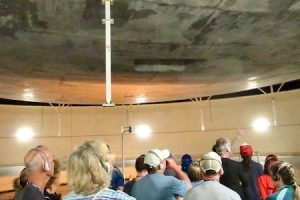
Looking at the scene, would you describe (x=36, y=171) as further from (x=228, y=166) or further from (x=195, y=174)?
(x=228, y=166)

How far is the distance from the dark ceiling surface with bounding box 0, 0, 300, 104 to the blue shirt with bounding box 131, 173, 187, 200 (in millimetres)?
1463

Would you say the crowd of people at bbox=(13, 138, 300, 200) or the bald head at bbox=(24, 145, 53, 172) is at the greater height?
the bald head at bbox=(24, 145, 53, 172)

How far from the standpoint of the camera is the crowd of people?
64.3 inches

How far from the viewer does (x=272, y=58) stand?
4.79 metres

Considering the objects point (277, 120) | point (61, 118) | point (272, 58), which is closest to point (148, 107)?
point (61, 118)

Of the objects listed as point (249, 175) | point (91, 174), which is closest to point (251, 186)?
point (249, 175)

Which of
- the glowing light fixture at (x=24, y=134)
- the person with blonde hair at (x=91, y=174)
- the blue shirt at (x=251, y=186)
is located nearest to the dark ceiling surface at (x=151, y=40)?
the blue shirt at (x=251, y=186)

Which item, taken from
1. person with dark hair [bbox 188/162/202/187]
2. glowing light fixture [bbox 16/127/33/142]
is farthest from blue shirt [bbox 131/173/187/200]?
glowing light fixture [bbox 16/127/33/142]

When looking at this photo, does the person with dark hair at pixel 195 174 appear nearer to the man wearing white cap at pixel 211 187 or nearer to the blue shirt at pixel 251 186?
the man wearing white cap at pixel 211 187

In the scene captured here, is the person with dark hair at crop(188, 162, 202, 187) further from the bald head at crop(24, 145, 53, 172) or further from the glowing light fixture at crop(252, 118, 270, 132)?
the glowing light fixture at crop(252, 118, 270, 132)

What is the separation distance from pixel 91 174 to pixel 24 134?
11954 mm

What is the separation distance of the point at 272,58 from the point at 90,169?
12.6 feet

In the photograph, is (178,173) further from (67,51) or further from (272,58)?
(272,58)

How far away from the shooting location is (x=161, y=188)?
2926mm
